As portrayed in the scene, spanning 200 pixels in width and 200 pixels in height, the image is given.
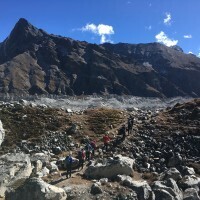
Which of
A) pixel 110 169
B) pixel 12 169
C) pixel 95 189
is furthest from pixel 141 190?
pixel 12 169

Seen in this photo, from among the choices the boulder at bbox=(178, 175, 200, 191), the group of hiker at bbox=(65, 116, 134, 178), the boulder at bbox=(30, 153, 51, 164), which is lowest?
the boulder at bbox=(178, 175, 200, 191)

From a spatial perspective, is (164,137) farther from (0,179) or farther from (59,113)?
(0,179)

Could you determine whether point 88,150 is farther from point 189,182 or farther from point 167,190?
point 167,190

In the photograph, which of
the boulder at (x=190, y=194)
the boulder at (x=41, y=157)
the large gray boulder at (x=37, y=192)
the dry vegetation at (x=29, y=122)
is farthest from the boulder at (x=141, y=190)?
the dry vegetation at (x=29, y=122)

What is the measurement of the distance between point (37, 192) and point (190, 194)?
11198mm

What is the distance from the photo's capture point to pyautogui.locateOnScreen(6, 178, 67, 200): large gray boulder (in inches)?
1101

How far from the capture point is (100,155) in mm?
41344

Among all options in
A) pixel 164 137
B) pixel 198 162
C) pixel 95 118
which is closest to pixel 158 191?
pixel 198 162

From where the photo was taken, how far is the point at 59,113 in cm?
5612

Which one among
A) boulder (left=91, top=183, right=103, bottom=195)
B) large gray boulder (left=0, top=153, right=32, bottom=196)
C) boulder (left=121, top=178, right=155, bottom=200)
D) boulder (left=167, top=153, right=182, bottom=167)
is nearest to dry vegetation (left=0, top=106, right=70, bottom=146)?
large gray boulder (left=0, top=153, right=32, bottom=196)

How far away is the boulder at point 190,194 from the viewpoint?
31188mm

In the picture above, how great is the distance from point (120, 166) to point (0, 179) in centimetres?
941

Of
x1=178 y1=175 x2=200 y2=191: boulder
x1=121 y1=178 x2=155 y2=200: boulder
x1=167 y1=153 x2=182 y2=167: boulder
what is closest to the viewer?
x1=121 y1=178 x2=155 y2=200: boulder

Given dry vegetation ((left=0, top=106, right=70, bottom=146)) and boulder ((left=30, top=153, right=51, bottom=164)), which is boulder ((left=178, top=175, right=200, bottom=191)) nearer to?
boulder ((left=30, top=153, right=51, bottom=164))
